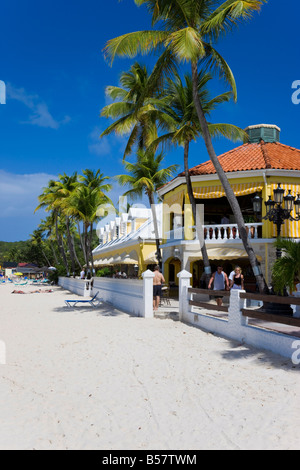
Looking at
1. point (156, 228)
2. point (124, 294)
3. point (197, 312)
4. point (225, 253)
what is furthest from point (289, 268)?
point (156, 228)

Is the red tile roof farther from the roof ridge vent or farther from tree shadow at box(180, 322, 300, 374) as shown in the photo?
tree shadow at box(180, 322, 300, 374)

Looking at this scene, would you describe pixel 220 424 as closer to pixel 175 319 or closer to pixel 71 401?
pixel 71 401

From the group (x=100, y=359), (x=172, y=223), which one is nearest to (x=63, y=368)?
(x=100, y=359)

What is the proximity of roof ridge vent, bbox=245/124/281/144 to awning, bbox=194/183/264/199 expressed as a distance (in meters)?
5.11

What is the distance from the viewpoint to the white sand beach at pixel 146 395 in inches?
168

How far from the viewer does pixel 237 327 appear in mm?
9523

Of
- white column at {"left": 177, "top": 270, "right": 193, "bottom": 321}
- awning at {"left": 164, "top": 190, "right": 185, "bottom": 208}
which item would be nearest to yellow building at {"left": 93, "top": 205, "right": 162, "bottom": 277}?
awning at {"left": 164, "top": 190, "right": 185, "bottom": 208}

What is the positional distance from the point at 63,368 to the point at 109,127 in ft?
47.4

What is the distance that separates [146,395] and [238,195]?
50.6 feet

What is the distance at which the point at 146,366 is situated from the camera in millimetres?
7379

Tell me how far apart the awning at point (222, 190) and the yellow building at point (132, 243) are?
649 centimetres

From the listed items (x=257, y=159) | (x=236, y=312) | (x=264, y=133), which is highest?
(x=264, y=133)

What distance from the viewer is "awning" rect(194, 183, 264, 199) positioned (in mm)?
19625
